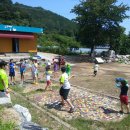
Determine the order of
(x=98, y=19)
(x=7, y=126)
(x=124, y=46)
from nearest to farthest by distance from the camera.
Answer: (x=7, y=126), (x=98, y=19), (x=124, y=46)

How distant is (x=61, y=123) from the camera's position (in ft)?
33.2

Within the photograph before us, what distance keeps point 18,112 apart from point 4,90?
1332 millimetres

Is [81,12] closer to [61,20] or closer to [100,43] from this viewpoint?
[100,43]

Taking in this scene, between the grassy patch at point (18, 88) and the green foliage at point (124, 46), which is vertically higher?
the green foliage at point (124, 46)

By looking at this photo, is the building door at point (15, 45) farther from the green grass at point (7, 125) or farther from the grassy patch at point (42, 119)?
the green grass at point (7, 125)

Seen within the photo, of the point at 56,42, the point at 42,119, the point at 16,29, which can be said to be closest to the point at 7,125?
the point at 42,119

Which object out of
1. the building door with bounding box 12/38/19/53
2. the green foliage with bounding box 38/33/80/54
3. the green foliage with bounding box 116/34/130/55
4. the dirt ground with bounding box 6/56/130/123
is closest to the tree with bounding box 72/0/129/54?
the green foliage with bounding box 116/34/130/55

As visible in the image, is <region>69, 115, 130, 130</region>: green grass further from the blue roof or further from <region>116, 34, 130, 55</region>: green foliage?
<region>116, 34, 130, 55</region>: green foliage

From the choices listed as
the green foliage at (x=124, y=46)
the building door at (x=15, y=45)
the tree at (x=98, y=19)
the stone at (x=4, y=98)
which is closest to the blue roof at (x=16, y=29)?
the building door at (x=15, y=45)

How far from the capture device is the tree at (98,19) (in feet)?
123

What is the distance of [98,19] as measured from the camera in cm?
3797

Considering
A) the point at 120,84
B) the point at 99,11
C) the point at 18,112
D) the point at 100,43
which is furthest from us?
the point at 100,43

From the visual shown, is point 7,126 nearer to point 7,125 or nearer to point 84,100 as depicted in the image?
point 7,125

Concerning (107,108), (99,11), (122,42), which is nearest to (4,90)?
(107,108)
